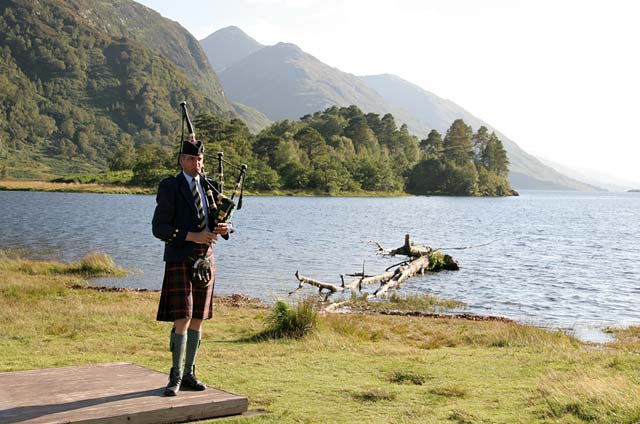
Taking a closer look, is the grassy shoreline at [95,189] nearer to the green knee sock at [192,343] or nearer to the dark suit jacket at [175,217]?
the green knee sock at [192,343]

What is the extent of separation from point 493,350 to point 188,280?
9599mm

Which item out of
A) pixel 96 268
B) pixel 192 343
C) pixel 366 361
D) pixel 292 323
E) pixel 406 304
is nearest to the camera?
pixel 192 343

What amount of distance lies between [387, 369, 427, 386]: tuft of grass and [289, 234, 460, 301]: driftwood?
15.6 metres

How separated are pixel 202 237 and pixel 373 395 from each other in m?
3.77

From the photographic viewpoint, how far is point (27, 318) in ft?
57.8

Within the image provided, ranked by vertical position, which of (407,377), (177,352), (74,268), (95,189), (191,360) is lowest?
(74,268)

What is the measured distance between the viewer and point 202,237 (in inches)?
341

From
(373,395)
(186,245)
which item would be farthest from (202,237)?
(373,395)

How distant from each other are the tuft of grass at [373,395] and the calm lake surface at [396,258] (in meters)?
15.1

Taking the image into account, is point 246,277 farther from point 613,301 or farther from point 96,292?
point 613,301

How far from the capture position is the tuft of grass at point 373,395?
9992mm

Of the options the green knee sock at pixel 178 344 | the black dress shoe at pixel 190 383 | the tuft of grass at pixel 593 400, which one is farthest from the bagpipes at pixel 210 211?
the tuft of grass at pixel 593 400

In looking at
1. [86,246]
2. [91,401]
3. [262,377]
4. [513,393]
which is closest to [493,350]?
[513,393]

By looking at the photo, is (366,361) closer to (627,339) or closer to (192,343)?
(192,343)
